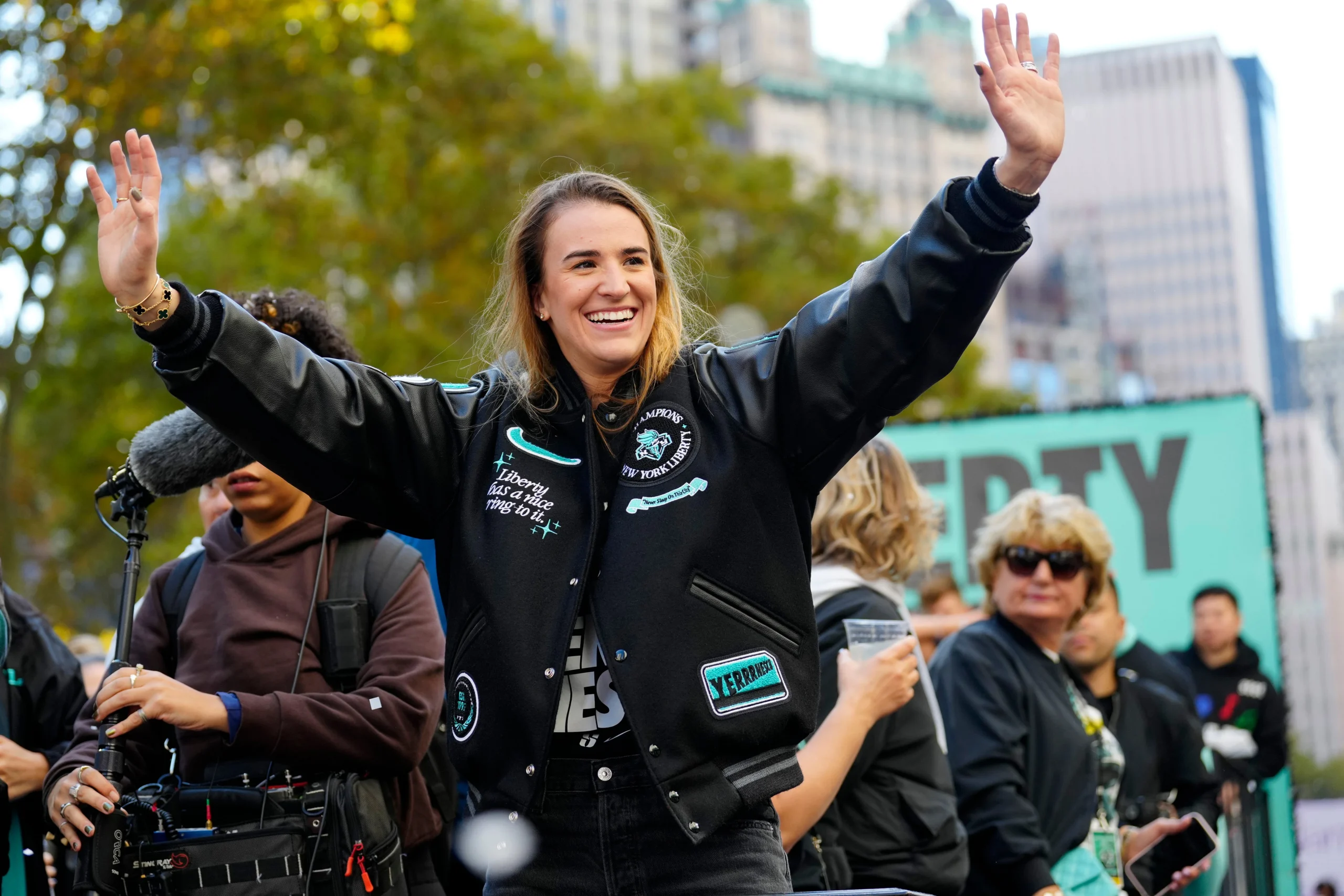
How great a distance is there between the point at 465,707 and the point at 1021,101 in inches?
54.9

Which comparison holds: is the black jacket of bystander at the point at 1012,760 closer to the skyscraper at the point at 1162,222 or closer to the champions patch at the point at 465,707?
the champions patch at the point at 465,707

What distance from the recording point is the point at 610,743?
8.93 ft

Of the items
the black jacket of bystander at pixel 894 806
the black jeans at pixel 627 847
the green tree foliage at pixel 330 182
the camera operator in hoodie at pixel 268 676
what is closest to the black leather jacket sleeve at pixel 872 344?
the black jeans at pixel 627 847

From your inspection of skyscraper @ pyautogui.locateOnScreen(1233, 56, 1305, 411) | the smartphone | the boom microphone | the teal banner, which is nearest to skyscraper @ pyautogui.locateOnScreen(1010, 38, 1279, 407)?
skyscraper @ pyautogui.locateOnScreen(1233, 56, 1305, 411)

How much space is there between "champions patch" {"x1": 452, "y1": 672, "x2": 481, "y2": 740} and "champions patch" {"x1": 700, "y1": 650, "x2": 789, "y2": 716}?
0.42m

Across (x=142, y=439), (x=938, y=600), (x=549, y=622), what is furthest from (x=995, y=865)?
(x=938, y=600)

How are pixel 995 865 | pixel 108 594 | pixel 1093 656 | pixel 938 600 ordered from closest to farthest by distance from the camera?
pixel 995 865, pixel 1093 656, pixel 938 600, pixel 108 594

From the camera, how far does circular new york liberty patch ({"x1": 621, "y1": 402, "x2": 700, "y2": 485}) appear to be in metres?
2.77

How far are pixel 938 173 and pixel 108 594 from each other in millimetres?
95703

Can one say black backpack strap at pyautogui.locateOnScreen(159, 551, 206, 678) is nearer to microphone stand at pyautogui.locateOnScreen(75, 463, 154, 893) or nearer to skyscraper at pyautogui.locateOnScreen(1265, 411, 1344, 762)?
microphone stand at pyautogui.locateOnScreen(75, 463, 154, 893)

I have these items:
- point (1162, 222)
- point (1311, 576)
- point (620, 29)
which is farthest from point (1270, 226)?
point (620, 29)

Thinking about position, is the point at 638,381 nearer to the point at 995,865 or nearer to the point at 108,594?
the point at 995,865

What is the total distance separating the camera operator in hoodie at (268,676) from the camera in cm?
335

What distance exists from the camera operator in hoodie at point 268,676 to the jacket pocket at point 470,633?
0.75 m
